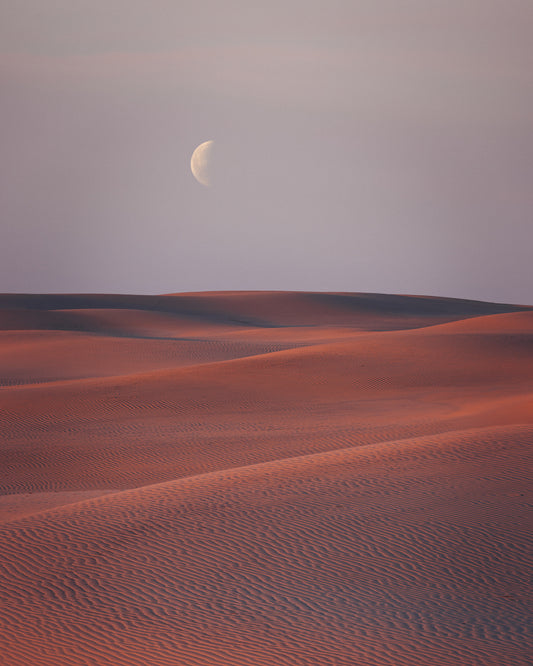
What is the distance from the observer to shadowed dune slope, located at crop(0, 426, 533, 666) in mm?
5887

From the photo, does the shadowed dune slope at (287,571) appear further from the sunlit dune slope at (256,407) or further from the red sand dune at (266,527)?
the sunlit dune slope at (256,407)

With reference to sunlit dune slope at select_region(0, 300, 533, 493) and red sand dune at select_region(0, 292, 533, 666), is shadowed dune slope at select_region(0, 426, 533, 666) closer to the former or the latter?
red sand dune at select_region(0, 292, 533, 666)

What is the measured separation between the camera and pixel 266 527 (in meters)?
8.37

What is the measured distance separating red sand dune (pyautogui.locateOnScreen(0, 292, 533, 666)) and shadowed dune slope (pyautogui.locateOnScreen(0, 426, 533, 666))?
23mm

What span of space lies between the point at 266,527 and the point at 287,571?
1.10 meters

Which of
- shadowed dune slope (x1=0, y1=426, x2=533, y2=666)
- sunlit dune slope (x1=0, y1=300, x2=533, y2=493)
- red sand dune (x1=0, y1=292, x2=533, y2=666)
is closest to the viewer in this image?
shadowed dune slope (x1=0, y1=426, x2=533, y2=666)

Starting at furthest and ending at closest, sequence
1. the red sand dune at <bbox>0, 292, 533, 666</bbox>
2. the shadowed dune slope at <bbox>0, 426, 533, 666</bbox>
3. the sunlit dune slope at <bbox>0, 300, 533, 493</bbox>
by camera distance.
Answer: the sunlit dune slope at <bbox>0, 300, 533, 493</bbox>
the red sand dune at <bbox>0, 292, 533, 666</bbox>
the shadowed dune slope at <bbox>0, 426, 533, 666</bbox>

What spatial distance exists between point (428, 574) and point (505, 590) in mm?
718

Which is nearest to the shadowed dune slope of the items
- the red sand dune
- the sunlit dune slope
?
the red sand dune

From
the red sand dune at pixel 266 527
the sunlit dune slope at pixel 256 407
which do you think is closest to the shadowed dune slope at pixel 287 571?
the red sand dune at pixel 266 527

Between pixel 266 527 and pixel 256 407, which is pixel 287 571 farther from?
pixel 256 407

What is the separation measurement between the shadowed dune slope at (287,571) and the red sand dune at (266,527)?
0.02m

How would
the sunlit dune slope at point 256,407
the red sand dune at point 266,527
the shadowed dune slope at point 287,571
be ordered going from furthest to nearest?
1. the sunlit dune slope at point 256,407
2. the red sand dune at point 266,527
3. the shadowed dune slope at point 287,571

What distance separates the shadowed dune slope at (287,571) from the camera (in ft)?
19.3
